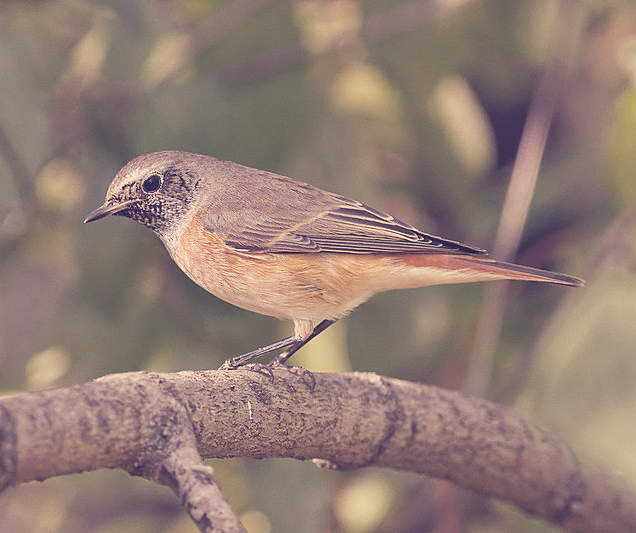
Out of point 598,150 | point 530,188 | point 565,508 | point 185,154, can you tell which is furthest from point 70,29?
point 565,508

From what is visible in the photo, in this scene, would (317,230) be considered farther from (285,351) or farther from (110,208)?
(110,208)

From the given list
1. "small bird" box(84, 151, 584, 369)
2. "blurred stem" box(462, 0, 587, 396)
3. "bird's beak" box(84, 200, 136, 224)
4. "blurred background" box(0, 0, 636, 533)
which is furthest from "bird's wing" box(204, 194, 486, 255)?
"blurred stem" box(462, 0, 587, 396)

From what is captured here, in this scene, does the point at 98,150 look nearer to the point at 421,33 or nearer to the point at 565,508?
the point at 421,33

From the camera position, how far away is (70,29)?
3650 millimetres

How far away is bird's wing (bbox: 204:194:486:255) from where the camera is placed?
2676mm

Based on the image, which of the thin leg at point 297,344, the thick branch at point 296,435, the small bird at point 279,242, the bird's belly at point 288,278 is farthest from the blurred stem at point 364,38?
the thick branch at point 296,435

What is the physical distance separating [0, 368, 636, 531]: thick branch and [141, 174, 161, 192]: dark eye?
848mm

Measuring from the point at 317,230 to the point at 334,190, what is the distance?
0.46 metres

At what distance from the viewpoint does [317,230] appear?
278 centimetres

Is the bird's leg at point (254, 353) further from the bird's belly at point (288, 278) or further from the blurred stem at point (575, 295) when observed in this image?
the blurred stem at point (575, 295)

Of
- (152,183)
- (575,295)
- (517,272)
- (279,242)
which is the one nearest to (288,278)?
(279,242)

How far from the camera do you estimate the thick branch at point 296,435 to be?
1536mm

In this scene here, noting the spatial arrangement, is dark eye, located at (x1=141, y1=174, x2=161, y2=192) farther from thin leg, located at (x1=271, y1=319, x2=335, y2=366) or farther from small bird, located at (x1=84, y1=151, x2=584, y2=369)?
thin leg, located at (x1=271, y1=319, x2=335, y2=366)

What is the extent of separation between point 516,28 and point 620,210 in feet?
2.98
